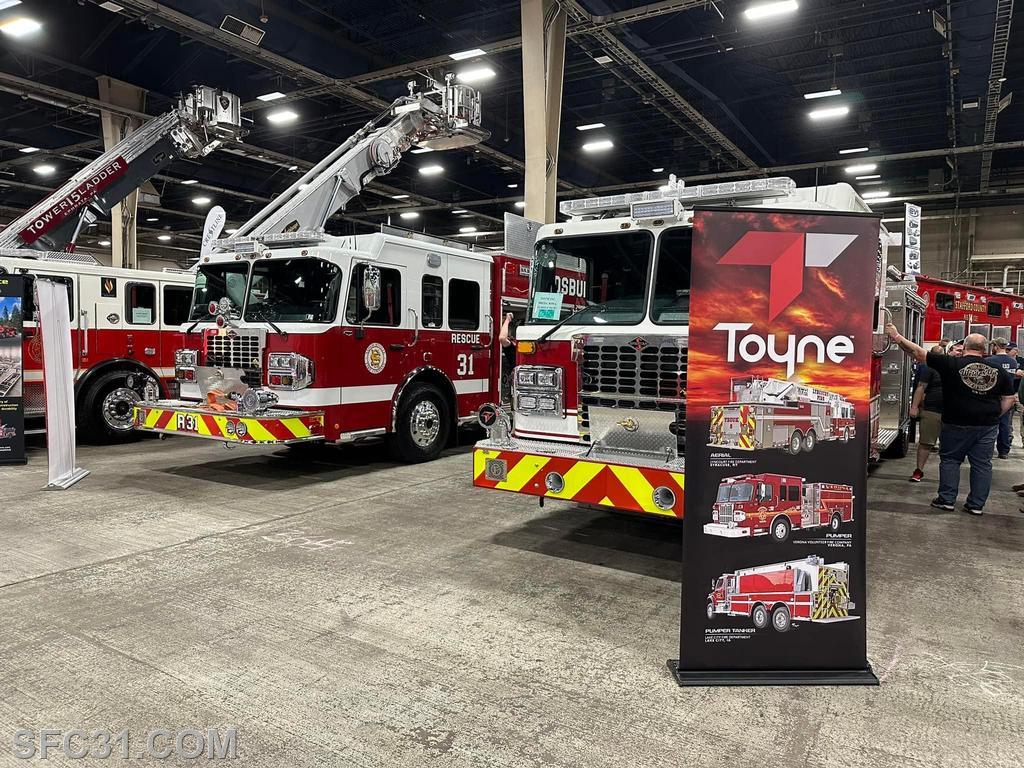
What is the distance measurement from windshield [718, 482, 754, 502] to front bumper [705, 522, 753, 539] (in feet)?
0.39

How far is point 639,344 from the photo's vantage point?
471 cm

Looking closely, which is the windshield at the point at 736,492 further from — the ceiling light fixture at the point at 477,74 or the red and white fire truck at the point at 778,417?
the ceiling light fixture at the point at 477,74

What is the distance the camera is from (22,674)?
10.5ft

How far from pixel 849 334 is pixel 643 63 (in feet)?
39.9

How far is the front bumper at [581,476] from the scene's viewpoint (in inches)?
165

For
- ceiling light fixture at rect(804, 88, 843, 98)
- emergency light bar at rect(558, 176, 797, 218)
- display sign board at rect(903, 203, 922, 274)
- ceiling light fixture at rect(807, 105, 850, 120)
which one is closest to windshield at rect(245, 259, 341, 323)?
emergency light bar at rect(558, 176, 797, 218)

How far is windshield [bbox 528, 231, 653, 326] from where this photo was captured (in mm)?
5008

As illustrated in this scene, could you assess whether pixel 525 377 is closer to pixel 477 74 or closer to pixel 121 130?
pixel 477 74

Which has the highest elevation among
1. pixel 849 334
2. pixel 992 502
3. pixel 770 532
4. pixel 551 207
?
pixel 551 207

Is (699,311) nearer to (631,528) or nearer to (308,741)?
(308,741)

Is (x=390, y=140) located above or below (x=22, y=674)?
above

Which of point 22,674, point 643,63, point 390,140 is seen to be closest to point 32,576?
point 22,674

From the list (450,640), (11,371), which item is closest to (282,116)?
(11,371)

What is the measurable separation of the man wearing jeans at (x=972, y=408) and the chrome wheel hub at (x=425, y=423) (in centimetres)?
537
